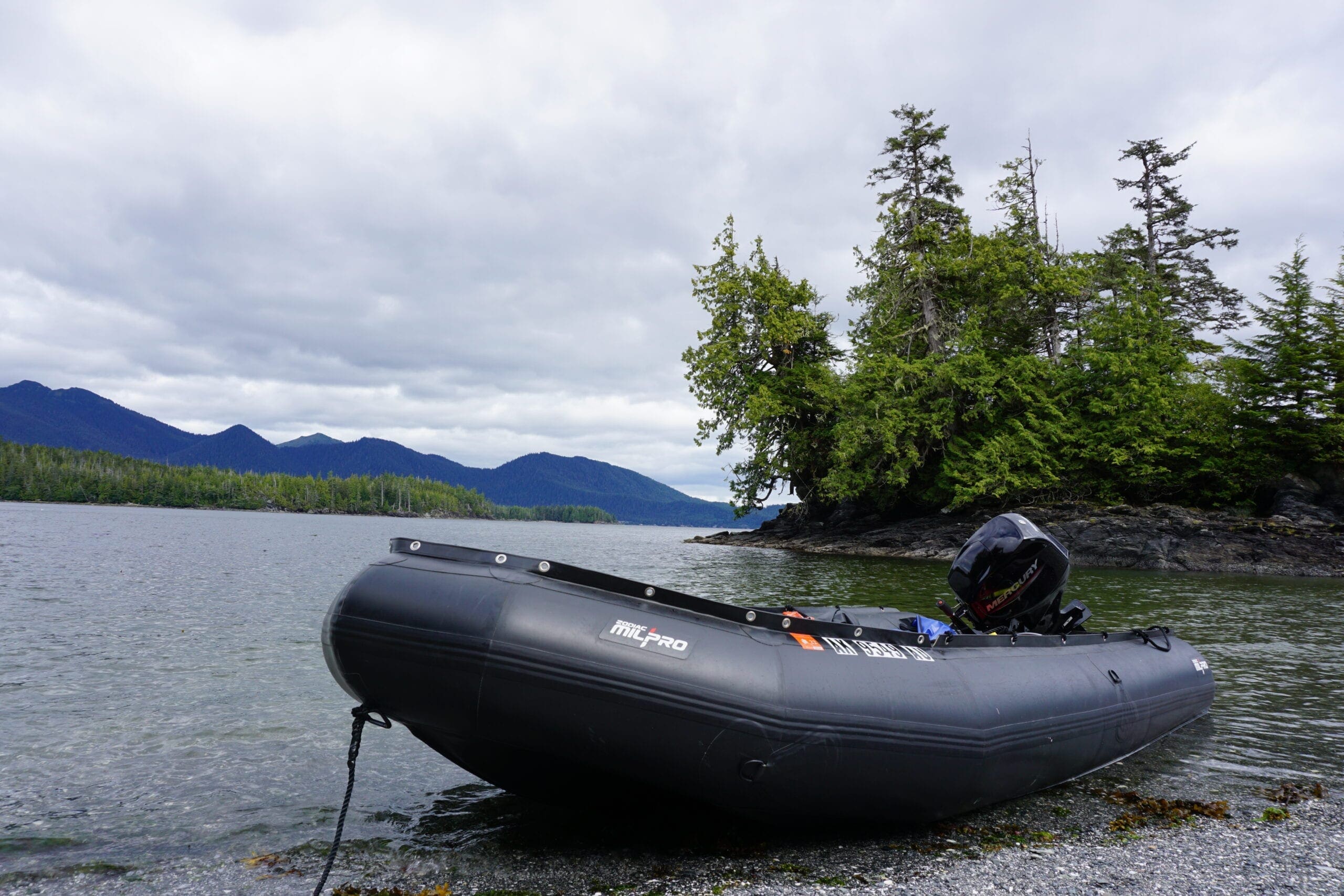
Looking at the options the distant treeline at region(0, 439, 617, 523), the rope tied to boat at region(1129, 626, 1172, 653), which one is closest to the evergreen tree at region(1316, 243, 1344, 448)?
the rope tied to boat at region(1129, 626, 1172, 653)

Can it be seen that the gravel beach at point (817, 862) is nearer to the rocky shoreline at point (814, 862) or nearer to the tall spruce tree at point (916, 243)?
the rocky shoreline at point (814, 862)

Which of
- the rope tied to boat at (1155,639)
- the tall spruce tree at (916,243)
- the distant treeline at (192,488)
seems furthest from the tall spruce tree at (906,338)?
the distant treeline at (192,488)

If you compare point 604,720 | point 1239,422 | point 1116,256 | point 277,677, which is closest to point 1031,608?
point 604,720

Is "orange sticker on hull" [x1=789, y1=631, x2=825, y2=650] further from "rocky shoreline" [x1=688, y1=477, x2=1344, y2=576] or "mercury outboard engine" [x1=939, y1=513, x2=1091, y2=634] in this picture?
"rocky shoreline" [x1=688, y1=477, x2=1344, y2=576]

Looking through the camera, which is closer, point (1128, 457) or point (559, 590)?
point (559, 590)

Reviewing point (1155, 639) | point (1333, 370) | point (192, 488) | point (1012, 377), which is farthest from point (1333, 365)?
point (192, 488)

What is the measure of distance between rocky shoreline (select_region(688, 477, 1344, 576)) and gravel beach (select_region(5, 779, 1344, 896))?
67.0ft

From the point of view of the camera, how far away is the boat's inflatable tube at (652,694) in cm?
336

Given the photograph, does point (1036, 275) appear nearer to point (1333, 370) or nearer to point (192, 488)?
point (1333, 370)

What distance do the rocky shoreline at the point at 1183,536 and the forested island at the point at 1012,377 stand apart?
61 centimetres

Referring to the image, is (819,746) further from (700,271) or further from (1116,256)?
(1116,256)

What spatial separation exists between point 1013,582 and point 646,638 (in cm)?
368

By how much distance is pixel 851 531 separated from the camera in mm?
33469

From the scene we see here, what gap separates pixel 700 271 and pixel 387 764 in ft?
105
